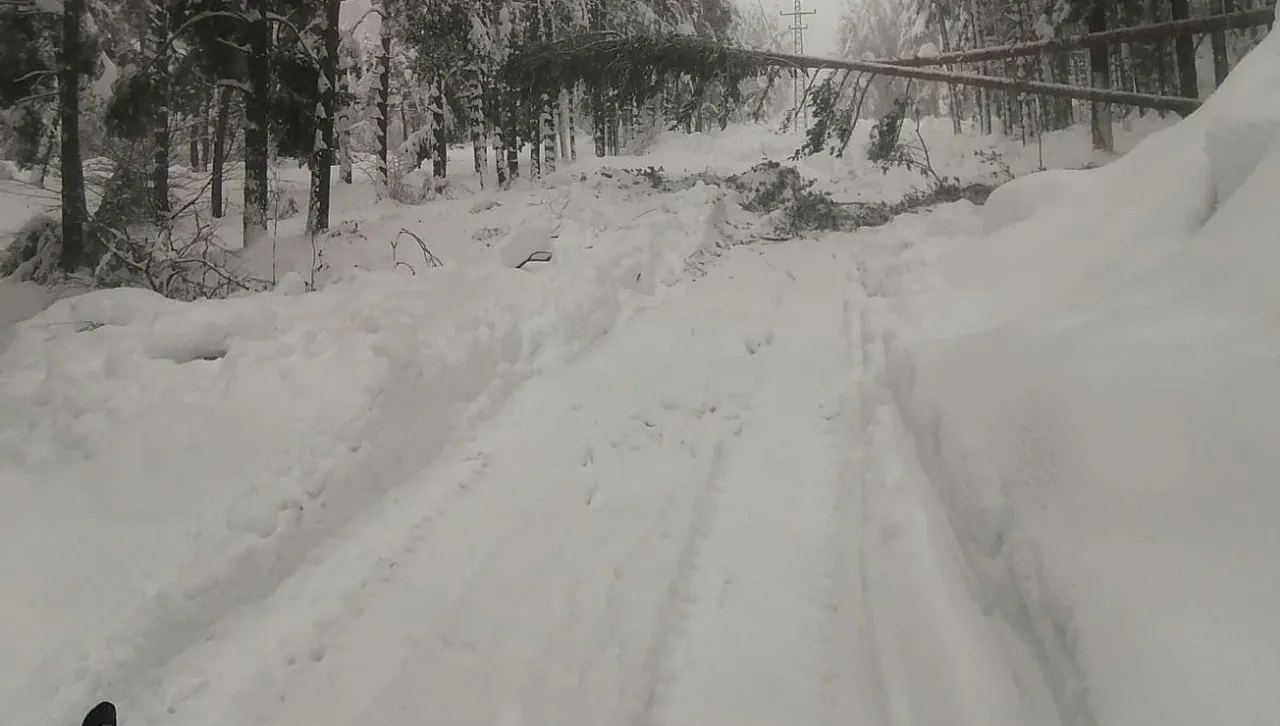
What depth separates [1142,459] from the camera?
283 cm

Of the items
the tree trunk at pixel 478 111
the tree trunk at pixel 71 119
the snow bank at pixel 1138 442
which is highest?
the tree trunk at pixel 478 111

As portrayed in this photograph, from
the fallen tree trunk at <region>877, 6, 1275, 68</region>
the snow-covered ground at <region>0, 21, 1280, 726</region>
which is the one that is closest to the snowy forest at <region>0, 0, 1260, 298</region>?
the fallen tree trunk at <region>877, 6, 1275, 68</region>

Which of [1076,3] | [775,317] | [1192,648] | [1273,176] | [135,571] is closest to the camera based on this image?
[1192,648]

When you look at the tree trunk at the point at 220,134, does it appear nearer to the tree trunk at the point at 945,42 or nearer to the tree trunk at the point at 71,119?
the tree trunk at the point at 71,119

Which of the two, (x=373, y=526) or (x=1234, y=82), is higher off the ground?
(x=1234, y=82)

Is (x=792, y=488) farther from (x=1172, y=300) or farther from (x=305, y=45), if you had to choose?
(x=305, y=45)

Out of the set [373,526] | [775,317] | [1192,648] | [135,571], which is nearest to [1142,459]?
[1192,648]

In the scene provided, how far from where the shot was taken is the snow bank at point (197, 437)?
334cm

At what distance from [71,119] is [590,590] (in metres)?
13.3

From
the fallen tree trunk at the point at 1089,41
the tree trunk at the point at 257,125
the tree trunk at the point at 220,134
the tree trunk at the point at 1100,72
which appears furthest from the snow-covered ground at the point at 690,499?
the tree trunk at the point at 1100,72

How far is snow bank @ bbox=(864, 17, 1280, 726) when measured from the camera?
213cm

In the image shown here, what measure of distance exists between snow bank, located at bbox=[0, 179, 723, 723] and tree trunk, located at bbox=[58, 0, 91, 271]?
19.3ft

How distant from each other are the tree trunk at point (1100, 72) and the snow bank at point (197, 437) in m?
16.0

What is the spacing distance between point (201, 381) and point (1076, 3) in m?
20.7
